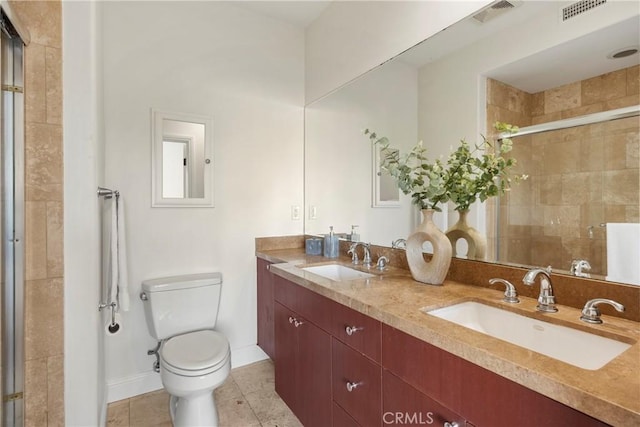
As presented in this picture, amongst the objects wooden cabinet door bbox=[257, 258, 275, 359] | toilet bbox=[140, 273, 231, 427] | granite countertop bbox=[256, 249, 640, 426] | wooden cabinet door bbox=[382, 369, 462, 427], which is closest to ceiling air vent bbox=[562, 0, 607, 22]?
granite countertop bbox=[256, 249, 640, 426]

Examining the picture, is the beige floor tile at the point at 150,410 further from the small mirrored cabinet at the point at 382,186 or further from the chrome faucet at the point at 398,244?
the small mirrored cabinet at the point at 382,186

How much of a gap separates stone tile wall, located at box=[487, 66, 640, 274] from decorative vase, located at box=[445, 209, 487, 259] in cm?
9

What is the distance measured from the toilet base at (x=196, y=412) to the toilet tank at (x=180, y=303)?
1.40 feet

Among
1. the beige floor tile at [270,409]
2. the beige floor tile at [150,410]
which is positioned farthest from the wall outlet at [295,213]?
the beige floor tile at [150,410]

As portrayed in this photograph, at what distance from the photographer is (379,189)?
202 cm

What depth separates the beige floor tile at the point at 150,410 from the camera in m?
1.74

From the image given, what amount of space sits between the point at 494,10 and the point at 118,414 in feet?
9.19

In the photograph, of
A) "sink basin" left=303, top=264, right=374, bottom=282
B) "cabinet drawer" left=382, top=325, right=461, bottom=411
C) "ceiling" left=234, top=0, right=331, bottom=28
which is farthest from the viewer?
"ceiling" left=234, top=0, right=331, bottom=28

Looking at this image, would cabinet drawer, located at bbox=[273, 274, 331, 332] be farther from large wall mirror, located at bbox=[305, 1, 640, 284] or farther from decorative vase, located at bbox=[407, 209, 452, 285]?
large wall mirror, located at bbox=[305, 1, 640, 284]

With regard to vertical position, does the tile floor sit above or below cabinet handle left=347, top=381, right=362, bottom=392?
below

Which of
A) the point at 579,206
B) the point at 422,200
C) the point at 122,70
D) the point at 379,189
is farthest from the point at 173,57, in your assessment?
the point at 579,206

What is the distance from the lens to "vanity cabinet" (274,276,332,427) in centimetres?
138

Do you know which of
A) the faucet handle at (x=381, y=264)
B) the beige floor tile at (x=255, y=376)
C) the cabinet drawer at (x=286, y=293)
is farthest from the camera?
the beige floor tile at (x=255, y=376)

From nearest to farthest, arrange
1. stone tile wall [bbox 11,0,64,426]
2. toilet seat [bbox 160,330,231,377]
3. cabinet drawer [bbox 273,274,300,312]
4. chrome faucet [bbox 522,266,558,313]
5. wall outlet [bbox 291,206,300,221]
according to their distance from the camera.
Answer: chrome faucet [bbox 522,266,558,313] < stone tile wall [bbox 11,0,64,426] < toilet seat [bbox 160,330,231,377] < cabinet drawer [bbox 273,274,300,312] < wall outlet [bbox 291,206,300,221]
